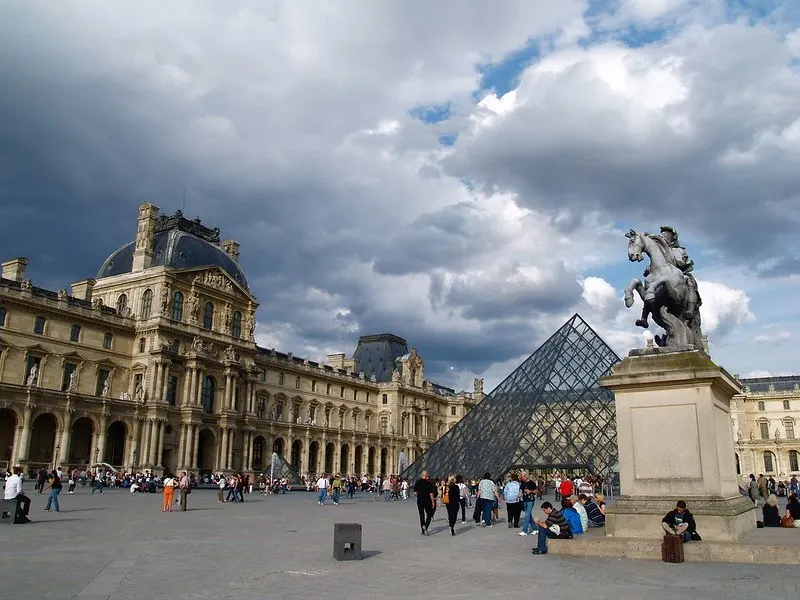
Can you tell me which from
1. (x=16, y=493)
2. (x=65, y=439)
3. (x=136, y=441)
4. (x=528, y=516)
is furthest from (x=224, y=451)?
(x=528, y=516)

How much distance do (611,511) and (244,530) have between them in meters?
8.39

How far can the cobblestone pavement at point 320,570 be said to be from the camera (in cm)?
680

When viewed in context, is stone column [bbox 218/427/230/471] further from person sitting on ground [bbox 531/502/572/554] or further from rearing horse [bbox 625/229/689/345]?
rearing horse [bbox 625/229/689/345]

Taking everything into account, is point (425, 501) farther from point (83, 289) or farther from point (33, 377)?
point (83, 289)

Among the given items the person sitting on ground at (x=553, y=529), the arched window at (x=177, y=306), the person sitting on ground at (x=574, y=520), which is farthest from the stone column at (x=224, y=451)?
the person sitting on ground at (x=553, y=529)

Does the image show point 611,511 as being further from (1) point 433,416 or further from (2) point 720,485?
(1) point 433,416

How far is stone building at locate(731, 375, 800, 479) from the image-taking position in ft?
256

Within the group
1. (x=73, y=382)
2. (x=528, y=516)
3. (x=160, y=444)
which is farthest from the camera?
(x=160, y=444)

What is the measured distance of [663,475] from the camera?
8797mm

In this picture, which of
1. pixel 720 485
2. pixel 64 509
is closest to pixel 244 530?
pixel 64 509

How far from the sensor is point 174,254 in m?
52.2

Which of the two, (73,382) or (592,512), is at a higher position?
(73,382)

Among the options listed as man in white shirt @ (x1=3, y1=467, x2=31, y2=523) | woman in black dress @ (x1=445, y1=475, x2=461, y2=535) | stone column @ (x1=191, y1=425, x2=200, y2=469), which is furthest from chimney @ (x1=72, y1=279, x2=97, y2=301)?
woman in black dress @ (x1=445, y1=475, x2=461, y2=535)

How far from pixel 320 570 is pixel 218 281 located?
4741cm
